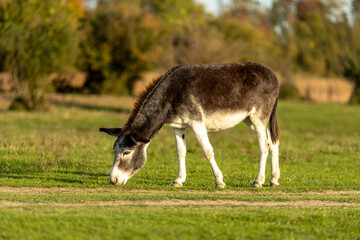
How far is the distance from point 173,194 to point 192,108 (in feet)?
5.81

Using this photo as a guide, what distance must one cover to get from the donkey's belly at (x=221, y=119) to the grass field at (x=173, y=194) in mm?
1336

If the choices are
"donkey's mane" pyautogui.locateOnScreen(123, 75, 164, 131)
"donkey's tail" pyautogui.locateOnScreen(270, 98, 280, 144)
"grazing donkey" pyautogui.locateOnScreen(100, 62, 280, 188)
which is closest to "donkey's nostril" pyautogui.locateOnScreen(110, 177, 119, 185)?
"grazing donkey" pyautogui.locateOnScreen(100, 62, 280, 188)

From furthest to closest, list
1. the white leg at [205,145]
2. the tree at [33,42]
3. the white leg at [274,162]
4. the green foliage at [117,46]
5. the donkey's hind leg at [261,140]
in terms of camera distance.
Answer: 1. the green foliage at [117,46]
2. the tree at [33,42]
3. the white leg at [274,162]
4. the donkey's hind leg at [261,140]
5. the white leg at [205,145]

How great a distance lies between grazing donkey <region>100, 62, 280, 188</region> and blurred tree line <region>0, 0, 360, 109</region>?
81.8ft

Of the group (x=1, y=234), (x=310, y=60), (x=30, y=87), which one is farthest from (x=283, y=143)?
(x=310, y=60)

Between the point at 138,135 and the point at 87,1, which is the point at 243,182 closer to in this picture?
the point at 138,135

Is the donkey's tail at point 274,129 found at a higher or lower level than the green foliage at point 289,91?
higher

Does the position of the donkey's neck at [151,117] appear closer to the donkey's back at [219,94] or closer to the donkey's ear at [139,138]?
the donkey's back at [219,94]

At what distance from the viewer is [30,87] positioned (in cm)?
3809

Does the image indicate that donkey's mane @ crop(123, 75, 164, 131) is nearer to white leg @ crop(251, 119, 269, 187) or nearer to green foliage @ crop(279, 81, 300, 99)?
white leg @ crop(251, 119, 269, 187)

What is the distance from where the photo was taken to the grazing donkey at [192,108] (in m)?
12.6

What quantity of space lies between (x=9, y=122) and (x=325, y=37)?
52.3 meters

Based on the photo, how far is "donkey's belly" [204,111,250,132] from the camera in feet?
42.1

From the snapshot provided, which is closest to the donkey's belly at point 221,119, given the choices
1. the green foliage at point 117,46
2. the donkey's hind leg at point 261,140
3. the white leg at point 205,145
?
the white leg at point 205,145
